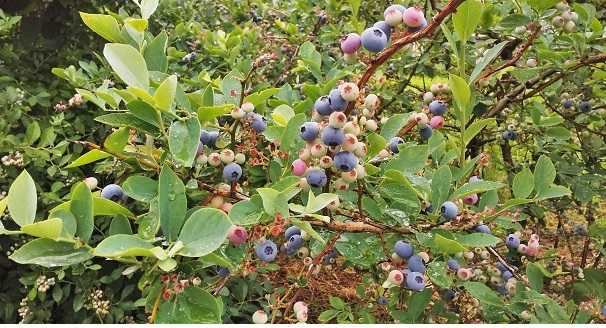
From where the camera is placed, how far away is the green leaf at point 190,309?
734mm

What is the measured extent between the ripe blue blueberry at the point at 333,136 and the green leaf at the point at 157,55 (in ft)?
0.97

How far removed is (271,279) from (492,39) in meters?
0.97

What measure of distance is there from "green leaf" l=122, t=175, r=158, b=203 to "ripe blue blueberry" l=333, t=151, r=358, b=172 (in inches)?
10.3

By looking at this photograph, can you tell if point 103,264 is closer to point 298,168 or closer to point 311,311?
point 311,311

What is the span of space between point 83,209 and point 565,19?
1236mm

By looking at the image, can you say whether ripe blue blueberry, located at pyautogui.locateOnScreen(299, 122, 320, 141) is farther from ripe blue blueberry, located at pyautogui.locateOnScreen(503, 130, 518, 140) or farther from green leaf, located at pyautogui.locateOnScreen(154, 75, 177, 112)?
ripe blue blueberry, located at pyautogui.locateOnScreen(503, 130, 518, 140)

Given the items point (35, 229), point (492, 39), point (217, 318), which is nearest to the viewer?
point (35, 229)

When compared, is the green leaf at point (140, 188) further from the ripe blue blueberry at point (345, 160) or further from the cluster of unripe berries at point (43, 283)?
the cluster of unripe berries at point (43, 283)

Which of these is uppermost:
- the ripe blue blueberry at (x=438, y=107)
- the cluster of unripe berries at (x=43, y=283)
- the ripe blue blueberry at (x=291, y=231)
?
the ripe blue blueberry at (x=438, y=107)

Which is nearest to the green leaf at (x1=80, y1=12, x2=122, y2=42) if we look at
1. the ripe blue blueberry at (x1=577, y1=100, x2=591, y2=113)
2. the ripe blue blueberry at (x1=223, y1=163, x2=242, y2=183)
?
the ripe blue blueberry at (x1=223, y1=163, x2=242, y2=183)

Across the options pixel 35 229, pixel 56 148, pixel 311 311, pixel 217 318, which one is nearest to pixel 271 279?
pixel 311 311

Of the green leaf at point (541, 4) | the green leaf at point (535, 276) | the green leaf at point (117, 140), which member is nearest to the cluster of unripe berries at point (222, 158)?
the green leaf at point (117, 140)

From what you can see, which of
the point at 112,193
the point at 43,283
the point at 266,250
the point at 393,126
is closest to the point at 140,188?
the point at 112,193

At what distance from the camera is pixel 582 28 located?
63.9 inches
